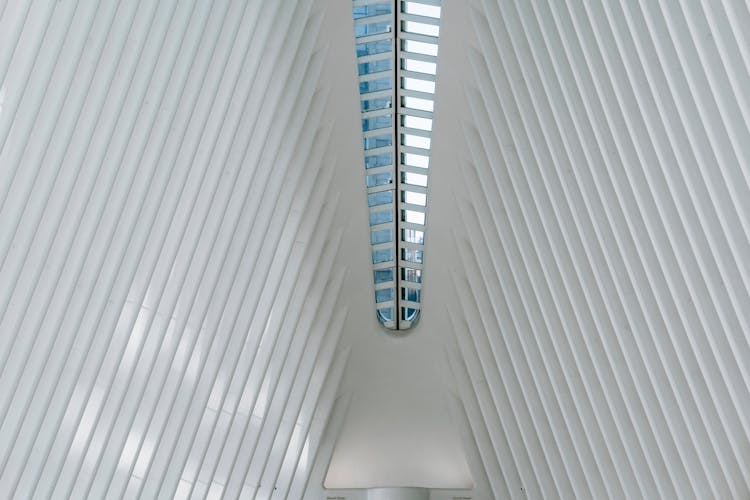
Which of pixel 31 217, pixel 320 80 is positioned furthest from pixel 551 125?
pixel 31 217

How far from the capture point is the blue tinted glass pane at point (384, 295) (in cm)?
1364

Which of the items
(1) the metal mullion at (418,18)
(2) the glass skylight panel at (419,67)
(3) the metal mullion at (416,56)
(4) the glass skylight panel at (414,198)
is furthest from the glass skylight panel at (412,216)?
(1) the metal mullion at (418,18)

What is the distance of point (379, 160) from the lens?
12.7 meters

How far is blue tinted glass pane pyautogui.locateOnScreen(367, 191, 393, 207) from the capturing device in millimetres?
12984

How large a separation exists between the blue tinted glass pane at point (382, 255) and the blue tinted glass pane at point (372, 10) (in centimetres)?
305

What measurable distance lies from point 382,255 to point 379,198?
31.9 inches

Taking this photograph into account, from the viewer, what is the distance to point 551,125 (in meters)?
10.2

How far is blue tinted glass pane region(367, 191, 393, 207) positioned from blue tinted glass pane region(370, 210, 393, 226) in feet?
0.43

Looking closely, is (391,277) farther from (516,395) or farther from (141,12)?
(141,12)

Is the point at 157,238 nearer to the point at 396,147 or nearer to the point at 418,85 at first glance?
the point at 396,147

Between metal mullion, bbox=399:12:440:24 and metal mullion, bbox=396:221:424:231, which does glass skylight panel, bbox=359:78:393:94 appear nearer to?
metal mullion, bbox=399:12:440:24

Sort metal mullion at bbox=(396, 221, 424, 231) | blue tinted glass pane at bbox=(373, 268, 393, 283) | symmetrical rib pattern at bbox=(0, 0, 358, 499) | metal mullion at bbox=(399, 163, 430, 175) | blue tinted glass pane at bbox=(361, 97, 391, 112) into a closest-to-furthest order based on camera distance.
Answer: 1. symmetrical rib pattern at bbox=(0, 0, 358, 499)
2. blue tinted glass pane at bbox=(361, 97, 391, 112)
3. metal mullion at bbox=(399, 163, 430, 175)
4. metal mullion at bbox=(396, 221, 424, 231)
5. blue tinted glass pane at bbox=(373, 268, 393, 283)

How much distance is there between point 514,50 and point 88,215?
4.29 metres

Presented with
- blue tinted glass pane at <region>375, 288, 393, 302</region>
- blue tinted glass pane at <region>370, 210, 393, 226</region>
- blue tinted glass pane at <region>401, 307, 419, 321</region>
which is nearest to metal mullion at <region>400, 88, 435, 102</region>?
blue tinted glass pane at <region>370, 210, 393, 226</region>
